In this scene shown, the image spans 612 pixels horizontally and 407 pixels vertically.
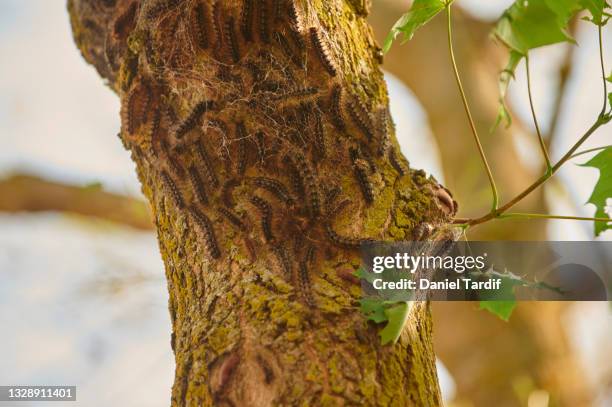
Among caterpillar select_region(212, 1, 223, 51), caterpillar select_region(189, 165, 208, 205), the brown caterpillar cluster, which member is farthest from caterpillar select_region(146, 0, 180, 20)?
caterpillar select_region(189, 165, 208, 205)

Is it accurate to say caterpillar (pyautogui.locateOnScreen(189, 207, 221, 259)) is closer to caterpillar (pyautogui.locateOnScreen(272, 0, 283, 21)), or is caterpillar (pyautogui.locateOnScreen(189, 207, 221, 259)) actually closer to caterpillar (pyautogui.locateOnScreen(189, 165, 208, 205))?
caterpillar (pyautogui.locateOnScreen(189, 165, 208, 205))

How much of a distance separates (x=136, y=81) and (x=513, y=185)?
11.4 ft

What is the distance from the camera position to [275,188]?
4.90 feet

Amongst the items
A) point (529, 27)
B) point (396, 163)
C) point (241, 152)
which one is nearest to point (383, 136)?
point (396, 163)

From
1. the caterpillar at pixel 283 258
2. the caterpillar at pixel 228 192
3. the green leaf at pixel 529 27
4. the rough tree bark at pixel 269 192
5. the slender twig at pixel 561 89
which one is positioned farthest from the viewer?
the slender twig at pixel 561 89

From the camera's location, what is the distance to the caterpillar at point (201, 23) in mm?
1597

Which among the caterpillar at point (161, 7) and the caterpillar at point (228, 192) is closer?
the caterpillar at point (228, 192)

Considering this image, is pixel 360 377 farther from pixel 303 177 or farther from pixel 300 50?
pixel 300 50

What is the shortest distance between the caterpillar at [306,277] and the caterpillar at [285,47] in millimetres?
486

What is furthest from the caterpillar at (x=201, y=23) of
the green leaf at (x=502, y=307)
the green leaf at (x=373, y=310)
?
the green leaf at (x=502, y=307)

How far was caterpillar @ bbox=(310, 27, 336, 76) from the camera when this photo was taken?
1.61 metres

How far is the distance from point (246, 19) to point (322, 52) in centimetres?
20

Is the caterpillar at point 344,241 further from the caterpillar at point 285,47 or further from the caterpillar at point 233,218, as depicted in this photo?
the caterpillar at point 285,47

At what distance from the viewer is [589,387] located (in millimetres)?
4340
